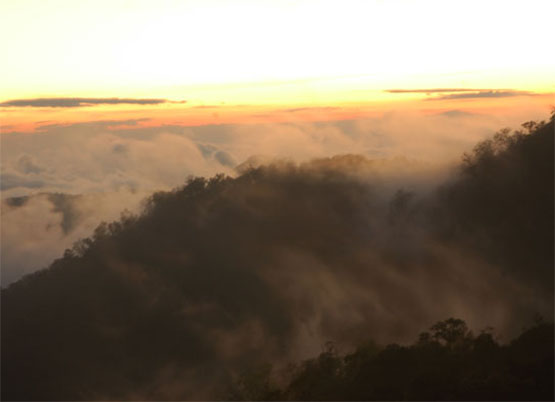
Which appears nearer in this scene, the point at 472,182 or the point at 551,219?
the point at 551,219

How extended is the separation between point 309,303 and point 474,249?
156ft

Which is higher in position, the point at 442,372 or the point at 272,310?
the point at 442,372

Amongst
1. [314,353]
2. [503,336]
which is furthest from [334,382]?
[314,353]

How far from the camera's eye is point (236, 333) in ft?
584

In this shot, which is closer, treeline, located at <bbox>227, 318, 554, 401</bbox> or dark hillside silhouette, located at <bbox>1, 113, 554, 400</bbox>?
treeline, located at <bbox>227, 318, 554, 401</bbox>

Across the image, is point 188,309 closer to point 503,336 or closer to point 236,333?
point 236,333

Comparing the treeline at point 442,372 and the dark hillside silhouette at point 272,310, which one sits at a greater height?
the treeline at point 442,372

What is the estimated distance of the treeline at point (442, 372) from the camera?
194 feet

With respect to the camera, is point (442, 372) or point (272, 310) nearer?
point (442, 372)

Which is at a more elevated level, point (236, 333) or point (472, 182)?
point (472, 182)

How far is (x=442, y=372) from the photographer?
223ft

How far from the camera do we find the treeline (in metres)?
59.0

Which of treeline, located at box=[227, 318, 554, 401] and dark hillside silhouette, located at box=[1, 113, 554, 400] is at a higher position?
treeline, located at box=[227, 318, 554, 401]

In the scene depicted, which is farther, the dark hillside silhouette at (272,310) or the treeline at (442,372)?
the dark hillside silhouette at (272,310)
